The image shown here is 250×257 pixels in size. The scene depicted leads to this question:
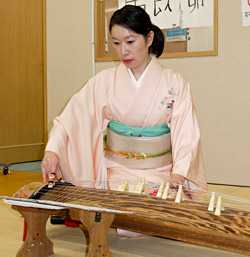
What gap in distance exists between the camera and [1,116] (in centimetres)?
510

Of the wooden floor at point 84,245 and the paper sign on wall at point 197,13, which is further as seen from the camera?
the paper sign on wall at point 197,13

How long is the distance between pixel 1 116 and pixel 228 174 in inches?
116

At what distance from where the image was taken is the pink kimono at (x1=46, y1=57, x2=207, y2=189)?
2088 mm

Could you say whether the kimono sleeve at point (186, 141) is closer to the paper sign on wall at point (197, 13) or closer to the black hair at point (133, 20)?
the black hair at point (133, 20)

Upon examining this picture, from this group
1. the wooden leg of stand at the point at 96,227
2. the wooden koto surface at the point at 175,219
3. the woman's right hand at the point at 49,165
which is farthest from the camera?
the woman's right hand at the point at 49,165

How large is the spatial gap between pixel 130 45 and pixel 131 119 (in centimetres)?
40

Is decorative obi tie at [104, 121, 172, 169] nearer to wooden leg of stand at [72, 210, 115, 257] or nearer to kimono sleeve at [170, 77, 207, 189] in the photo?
kimono sleeve at [170, 77, 207, 189]

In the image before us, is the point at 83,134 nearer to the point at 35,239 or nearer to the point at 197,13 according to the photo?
the point at 35,239

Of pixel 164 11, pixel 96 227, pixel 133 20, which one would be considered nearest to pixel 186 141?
pixel 133 20

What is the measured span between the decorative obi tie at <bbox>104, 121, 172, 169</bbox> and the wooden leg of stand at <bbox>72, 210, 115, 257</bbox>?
0.78m

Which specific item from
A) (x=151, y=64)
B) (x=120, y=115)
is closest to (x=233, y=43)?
(x=151, y=64)

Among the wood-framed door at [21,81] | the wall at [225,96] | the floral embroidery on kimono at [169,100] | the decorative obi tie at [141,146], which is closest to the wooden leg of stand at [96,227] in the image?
the decorative obi tie at [141,146]

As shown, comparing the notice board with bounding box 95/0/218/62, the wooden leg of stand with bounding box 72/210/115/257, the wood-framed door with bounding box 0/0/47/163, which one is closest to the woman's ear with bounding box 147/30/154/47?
the wooden leg of stand with bounding box 72/210/115/257

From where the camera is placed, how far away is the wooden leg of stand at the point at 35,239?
1.72 m
